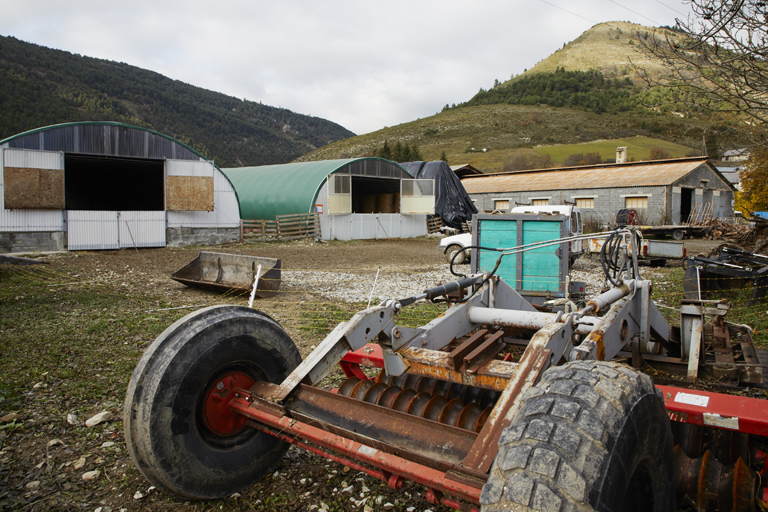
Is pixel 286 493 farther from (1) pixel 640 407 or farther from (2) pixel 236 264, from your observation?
(2) pixel 236 264

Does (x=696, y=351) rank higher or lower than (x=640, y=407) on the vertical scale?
lower

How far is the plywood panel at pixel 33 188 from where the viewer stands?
55.0 ft

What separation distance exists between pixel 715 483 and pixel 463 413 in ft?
4.82

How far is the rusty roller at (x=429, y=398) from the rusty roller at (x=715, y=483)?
118 centimetres

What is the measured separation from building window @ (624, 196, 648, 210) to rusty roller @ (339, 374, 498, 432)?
105 feet

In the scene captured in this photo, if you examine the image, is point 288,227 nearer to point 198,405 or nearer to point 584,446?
point 198,405

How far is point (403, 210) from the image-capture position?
28234mm

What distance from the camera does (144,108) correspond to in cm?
10750

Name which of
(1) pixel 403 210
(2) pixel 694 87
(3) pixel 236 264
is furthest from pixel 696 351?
(1) pixel 403 210

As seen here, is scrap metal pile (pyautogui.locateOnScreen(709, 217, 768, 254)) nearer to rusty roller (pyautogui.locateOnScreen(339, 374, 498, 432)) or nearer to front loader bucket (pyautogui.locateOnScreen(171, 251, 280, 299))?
front loader bucket (pyautogui.locateOnScreen(171, 251, 280, 299))

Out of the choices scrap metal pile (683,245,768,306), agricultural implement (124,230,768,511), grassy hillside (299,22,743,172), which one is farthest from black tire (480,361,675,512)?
grassy hillside (299,22,743,172)

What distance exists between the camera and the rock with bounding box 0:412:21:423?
3.79m

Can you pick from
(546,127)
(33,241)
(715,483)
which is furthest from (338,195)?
(546,127)

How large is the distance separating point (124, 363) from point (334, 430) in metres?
3.93
